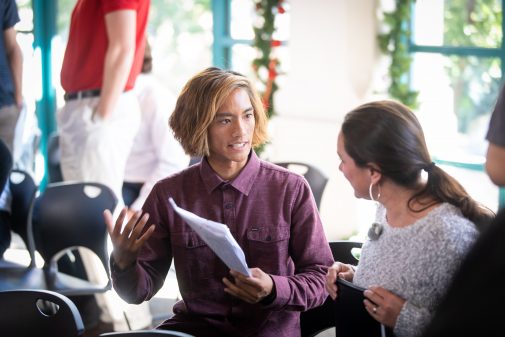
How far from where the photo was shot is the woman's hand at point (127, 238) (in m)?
1.95

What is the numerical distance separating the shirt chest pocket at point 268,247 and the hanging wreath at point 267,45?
2.77m

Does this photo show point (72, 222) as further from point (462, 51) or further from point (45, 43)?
point (45, 43)

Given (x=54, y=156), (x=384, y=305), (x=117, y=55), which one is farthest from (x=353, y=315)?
(x=54, y=156)

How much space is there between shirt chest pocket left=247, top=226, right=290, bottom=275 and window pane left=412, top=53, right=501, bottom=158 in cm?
200

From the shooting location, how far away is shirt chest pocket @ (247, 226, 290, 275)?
83.1 inches

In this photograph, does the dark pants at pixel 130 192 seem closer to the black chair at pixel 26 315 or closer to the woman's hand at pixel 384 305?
the black chair at pixel 26 315

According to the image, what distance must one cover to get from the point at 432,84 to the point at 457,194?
253 cm

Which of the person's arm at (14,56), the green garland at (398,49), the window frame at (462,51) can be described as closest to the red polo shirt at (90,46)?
the person's arm at (14,56)

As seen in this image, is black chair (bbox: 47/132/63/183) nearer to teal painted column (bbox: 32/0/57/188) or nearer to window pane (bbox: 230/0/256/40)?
window pane (bbox: 230/0/256/40)

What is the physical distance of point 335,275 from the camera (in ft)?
6.31

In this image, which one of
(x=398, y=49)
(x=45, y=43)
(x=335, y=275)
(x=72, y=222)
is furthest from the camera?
(x=45, y=43)

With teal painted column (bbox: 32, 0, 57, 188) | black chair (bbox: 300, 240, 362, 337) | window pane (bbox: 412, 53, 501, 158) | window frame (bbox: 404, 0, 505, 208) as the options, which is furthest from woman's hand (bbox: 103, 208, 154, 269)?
teal painted column (bbox: 32, 0, 57, 188)

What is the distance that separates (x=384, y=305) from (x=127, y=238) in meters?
0.65

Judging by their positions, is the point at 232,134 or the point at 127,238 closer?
the point at 127,238
